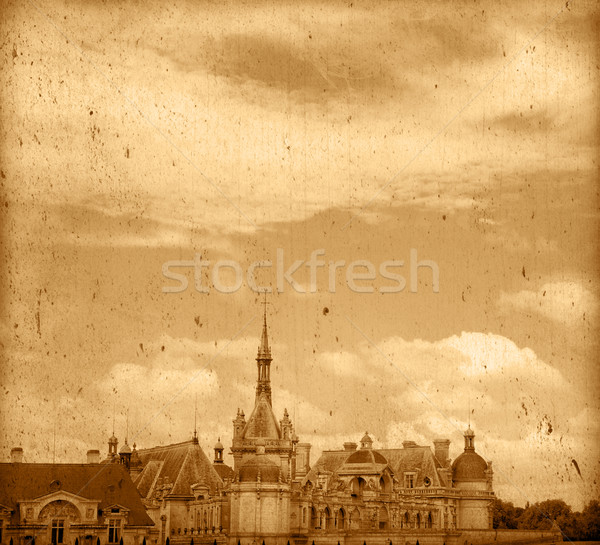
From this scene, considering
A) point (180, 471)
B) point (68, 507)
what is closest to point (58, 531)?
point (68, 507)

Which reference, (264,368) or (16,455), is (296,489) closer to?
(264,368)

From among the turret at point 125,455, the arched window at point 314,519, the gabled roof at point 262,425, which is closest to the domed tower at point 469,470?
the gabled roof at point 262,425

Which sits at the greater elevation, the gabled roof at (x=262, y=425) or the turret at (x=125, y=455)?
the gabled roof at (x=262, y=425)

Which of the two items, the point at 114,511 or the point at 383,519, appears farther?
the point at 383,519

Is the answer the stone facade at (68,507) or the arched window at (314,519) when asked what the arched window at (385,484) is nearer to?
the arched window at (314,519)

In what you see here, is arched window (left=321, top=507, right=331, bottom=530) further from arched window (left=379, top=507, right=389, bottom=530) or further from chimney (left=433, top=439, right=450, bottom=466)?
chimney (left=433, top=439, right=450, bottom=466)

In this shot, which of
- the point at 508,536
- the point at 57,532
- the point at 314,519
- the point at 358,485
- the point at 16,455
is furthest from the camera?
the point at 358,485
